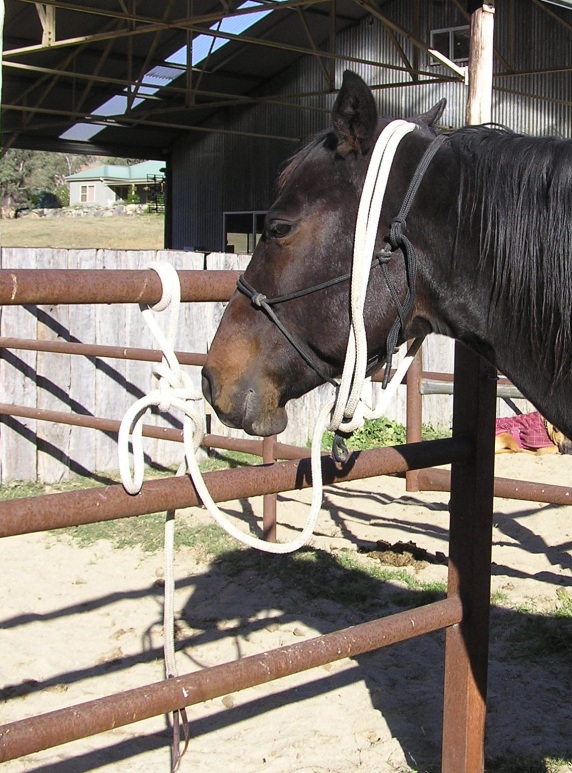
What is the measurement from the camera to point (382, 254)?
174 cm

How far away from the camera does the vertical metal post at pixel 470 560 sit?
7.27 feet

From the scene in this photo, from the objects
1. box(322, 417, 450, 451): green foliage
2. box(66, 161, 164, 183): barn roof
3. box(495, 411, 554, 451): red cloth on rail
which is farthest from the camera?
box(66, 161, 164, 183): barn roof

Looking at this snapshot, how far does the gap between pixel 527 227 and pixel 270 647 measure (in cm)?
244

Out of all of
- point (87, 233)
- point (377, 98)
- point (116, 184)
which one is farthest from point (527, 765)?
point (116, 184)

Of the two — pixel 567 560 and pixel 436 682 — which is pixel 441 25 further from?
pixel 436 682

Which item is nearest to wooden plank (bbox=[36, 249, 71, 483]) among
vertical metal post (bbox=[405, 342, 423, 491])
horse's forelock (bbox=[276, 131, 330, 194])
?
vertical metal post (bbox=[405, 342, 423, 491])

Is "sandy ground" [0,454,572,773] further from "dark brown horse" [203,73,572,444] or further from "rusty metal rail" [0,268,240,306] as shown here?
"rusty metal rail" [0,268,240,306]

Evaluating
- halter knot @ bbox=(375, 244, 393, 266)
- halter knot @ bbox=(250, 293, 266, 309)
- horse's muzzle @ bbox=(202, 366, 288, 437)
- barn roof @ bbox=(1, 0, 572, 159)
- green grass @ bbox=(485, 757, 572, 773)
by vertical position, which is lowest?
green grass @ bbox=(485, 757, 572, 773)

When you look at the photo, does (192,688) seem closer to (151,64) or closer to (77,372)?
(77,372)

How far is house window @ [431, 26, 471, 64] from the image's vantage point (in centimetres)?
1367

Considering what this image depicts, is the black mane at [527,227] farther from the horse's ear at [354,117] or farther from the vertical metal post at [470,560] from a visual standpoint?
the vertical metal post at [470,560]

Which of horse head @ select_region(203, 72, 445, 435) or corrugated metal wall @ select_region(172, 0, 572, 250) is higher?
corrugated metal wall @ select_region(172, 0, 572, 250)

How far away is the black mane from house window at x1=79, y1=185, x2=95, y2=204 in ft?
208

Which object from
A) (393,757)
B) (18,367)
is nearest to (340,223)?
(393,757)
